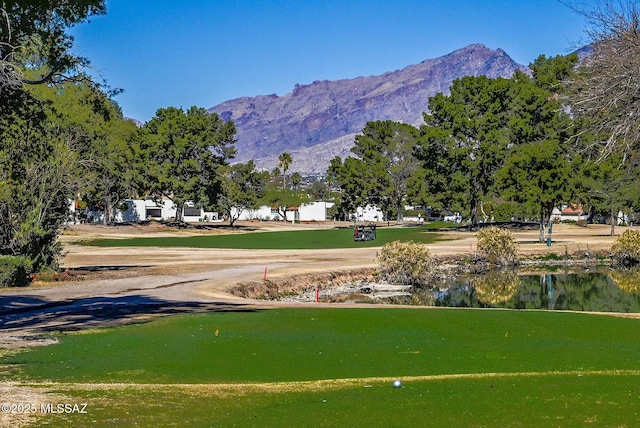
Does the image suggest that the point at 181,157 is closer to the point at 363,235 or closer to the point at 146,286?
the point at 363,235

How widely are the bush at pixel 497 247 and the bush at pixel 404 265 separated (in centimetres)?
1329

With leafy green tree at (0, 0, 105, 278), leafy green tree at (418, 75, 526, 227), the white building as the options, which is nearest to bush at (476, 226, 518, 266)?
leafy green tree at (0, 0, 105, 278)

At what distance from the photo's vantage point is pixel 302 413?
34.1 ft

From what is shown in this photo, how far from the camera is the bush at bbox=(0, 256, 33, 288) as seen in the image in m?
31.4

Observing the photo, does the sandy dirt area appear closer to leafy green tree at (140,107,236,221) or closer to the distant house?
leafy green tree at (140,107,236,221)

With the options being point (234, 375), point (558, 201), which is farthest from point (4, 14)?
point (558, 201)

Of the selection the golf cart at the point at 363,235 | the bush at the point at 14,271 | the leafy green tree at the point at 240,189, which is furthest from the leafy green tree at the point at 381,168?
the bush at the point at 14,271

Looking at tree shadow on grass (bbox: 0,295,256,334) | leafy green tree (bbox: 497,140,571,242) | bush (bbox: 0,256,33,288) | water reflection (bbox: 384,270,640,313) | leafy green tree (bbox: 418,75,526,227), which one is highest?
leafy green tree (bbox: 418,75,526,227)

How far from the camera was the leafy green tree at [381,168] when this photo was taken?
137 m

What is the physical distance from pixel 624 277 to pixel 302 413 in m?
42.4

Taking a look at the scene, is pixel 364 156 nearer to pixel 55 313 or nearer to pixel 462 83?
pixel 462 83

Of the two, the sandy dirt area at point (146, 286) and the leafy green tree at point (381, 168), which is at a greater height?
the leafy green tree at point (381, 168)

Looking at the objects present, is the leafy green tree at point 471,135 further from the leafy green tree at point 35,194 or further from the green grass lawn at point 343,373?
the green grass lawn at point 343,373

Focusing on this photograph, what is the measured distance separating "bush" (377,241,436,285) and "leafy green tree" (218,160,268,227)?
88.3 meters
